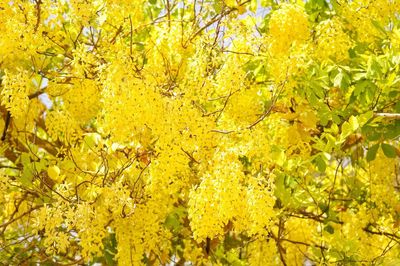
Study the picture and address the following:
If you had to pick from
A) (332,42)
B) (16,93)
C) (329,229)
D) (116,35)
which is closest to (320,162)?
(332,42)

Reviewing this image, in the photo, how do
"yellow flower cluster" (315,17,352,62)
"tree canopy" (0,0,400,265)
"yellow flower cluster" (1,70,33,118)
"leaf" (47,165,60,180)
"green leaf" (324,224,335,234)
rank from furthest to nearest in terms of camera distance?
"green leaf" (324,224,335,234), "yellow flower cluster" (315,17,352,62), "leaf" (47,165,60,180), "yellow flower cluster" (1,70,33,118), "tree canopy" (0,0,400,265)

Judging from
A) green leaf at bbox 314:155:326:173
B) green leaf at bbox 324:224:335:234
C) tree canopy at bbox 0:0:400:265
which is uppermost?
tree canopy at bbox 0:0:400:265

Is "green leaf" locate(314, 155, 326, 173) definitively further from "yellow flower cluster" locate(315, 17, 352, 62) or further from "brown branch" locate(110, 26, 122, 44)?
"brown branch" locate(110, 26, 122, 44)

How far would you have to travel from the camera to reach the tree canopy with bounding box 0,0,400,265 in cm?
298

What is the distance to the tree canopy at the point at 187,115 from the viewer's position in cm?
298

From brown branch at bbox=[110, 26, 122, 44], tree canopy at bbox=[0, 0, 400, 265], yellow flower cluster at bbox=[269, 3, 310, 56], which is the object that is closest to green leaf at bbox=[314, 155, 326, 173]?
tree canopy at bbox=[0, 0, 400, 265]

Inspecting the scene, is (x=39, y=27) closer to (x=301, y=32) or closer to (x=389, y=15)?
(x=301, y=32)

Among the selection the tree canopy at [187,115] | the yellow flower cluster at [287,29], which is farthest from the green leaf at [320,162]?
the yellow flower cluster at [287,29]

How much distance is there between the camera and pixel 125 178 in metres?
3.33

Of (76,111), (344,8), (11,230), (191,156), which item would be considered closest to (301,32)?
(344,8)

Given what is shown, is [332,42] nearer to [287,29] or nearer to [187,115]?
[287,29]

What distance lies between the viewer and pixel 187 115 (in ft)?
9.90

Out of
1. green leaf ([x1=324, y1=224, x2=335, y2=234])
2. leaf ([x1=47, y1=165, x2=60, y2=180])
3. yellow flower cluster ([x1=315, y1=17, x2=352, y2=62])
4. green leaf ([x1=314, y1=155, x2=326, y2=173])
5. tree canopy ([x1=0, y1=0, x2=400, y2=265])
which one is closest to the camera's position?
tree canopy ([x1=0, y1=0, x2=400, y2=265])

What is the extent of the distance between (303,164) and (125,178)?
805 millimetres
